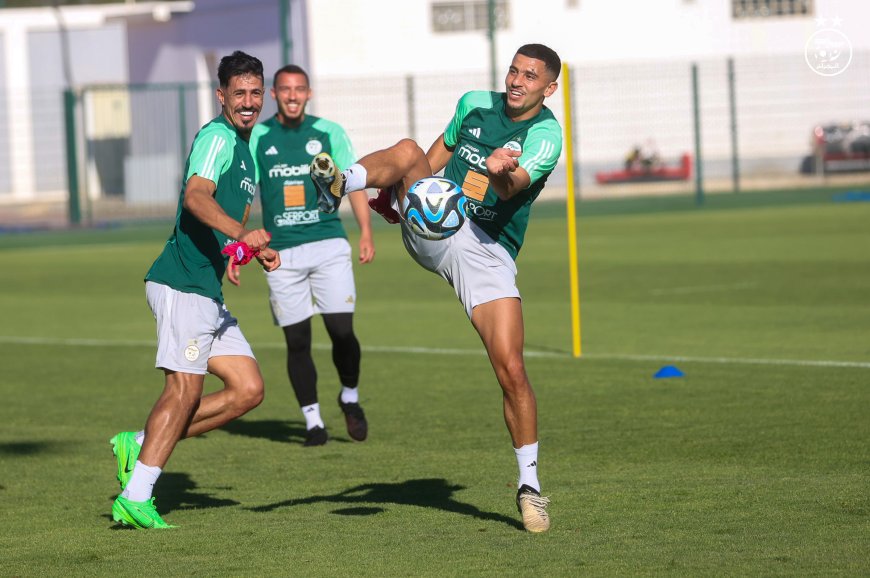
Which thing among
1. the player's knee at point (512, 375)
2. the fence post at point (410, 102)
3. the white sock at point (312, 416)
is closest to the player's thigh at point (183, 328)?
the player's knee at point (512, 375)

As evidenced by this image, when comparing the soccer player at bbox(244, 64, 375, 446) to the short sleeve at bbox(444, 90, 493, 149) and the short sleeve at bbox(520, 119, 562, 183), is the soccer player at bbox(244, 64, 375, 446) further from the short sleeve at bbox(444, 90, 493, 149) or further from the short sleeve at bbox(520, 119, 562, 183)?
the short sleeve at bbox(520, 119, 562, 183)

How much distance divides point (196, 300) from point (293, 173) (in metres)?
2.96

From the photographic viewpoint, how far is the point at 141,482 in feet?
24.6

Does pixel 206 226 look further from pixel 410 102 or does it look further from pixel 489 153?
pixel 410 102

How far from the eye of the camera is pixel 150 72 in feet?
159

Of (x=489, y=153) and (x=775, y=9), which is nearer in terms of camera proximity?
(x=489, y=153)

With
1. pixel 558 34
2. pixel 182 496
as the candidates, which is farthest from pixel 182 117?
pixel 182 496

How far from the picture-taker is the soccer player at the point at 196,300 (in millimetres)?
7516

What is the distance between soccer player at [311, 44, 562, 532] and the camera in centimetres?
738

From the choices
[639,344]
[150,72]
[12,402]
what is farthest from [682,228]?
[150,72]

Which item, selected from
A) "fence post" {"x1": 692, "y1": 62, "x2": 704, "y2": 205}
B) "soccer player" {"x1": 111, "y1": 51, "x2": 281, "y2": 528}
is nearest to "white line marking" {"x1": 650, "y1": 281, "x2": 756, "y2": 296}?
"soccer player" {"x1": 111, "y1": 51, "x2": 281, "y2": 528}

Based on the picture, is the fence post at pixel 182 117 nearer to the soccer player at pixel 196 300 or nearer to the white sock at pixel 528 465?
the soccer player at pixel 196 300

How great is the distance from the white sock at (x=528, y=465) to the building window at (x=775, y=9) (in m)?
37.3

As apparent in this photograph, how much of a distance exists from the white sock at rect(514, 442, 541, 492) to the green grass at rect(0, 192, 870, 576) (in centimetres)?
23
